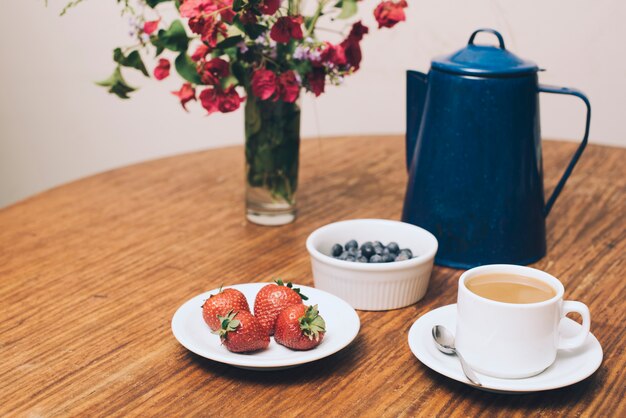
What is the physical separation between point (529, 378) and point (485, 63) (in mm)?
438

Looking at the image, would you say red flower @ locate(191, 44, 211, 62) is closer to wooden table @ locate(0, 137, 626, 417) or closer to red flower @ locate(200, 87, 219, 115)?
red flower @ locate(200, 87, 219, 115)

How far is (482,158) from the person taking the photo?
3.45 feet

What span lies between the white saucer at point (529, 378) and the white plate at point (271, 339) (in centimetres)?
7

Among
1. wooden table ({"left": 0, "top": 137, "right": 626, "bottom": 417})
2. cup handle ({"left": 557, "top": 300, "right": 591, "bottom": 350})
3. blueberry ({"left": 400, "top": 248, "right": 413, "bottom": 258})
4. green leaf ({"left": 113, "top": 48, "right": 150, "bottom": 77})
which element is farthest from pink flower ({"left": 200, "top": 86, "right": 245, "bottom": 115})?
cup handle ({"left": 557, "top": 300, "right": 591, "bottom": 350})

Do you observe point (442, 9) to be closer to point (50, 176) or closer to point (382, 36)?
point (382, 36)

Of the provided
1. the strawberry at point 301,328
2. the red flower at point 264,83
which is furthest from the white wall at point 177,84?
the strawberry at point 301,328

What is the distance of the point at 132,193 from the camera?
4.62 feet

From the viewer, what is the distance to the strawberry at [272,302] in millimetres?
856

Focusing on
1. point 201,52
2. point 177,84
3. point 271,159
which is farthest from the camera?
point 177,84

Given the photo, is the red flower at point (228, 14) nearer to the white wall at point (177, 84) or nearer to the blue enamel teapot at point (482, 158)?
the blue enamel teapot at point (482, 158)

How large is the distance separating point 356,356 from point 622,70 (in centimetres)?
179

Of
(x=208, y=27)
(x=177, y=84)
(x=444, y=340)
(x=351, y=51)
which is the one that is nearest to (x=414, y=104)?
(x=351, y=51)

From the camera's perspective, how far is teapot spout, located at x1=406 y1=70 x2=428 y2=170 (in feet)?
3.77

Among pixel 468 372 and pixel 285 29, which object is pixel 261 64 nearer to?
pixel 285 29
